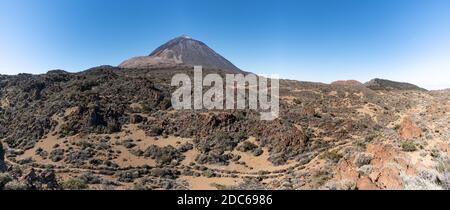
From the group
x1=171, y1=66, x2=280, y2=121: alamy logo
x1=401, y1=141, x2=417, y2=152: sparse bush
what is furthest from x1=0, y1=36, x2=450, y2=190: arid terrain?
x1=171, y1=66, x2=280, y2=121: alamy logo

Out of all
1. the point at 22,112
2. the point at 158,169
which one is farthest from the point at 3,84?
the point at 158,169

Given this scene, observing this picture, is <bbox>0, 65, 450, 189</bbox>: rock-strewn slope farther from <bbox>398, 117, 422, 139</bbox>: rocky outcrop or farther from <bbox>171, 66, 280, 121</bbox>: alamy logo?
<bbox>171, 66, 280, 121</bbox>: alamy logo

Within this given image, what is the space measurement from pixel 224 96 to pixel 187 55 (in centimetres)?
6868

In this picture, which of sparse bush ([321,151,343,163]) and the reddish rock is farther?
sparse bush ([321,151,343,163])

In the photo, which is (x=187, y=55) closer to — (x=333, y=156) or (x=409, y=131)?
(x=333, y=156)

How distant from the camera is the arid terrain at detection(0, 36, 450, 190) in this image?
1462 centimetres

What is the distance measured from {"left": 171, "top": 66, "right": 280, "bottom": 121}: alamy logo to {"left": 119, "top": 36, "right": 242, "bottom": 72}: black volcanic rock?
4597cm

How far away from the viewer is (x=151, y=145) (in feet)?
104

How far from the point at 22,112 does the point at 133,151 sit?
66.3 feet

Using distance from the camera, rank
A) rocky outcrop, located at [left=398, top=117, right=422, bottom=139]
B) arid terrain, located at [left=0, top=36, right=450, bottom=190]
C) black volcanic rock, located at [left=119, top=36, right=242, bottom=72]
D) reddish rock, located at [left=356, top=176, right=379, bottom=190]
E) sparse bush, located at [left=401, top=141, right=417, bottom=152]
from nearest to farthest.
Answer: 1. reddish rock, located at [left=356, top=176, right=379, bottom=190]
2. arid terrain, located at [left=0, top=36, right=450, bottom=190]
3. sparse bush, located at [left=401, top=141, right=417, bottom=152]
4. rocky outcrop, located at [left=398, top=117, right=422, bottom=139]
5. black volcanic rock, located at [left=119, top=36, right=242, bottom=72]

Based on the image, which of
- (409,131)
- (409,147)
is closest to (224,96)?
(409,131)

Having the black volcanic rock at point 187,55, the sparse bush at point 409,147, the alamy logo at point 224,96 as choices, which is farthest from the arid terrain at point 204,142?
the black volcanic rock at point 187,55
